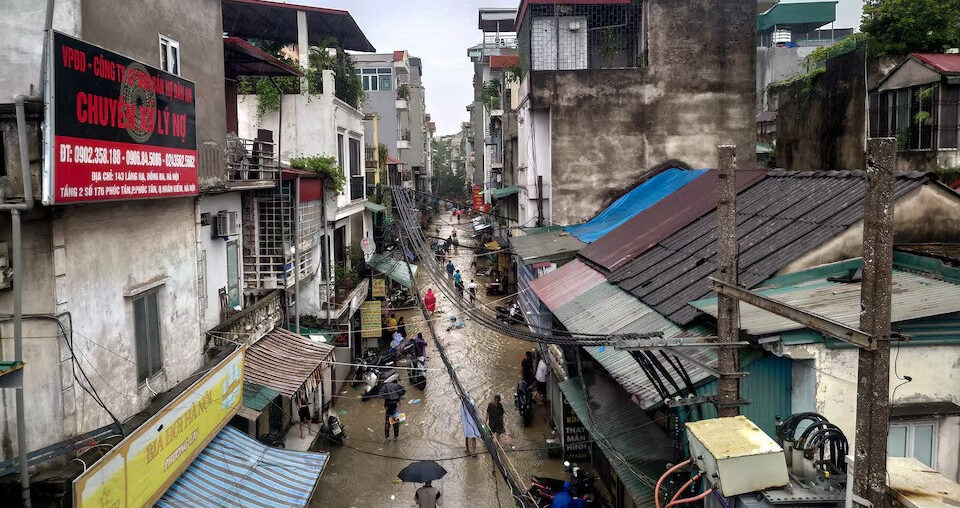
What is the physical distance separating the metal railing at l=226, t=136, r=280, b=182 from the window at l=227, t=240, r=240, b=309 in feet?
5.04

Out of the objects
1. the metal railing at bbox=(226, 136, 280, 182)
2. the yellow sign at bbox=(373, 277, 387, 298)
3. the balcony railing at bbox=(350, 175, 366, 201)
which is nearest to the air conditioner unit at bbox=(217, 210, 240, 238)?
the metal railing at bbox=(226, 136, 280, 182)

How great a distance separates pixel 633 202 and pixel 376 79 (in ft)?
112

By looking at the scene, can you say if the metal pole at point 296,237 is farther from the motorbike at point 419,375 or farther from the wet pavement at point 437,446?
the motorbike at point 419,375

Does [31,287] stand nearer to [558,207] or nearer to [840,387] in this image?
[840,387]

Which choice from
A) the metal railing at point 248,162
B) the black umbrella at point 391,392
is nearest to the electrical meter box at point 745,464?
the metal railing at point 248,162

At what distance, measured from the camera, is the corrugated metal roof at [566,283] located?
14734 millimetres

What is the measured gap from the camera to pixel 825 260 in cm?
1002

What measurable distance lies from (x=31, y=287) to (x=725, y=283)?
24.7ft

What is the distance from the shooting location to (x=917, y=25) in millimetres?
18828

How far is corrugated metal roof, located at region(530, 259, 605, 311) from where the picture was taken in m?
14.7

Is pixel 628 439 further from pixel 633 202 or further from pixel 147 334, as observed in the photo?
pixel 633 202

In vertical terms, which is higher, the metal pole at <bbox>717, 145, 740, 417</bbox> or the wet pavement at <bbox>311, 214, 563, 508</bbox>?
the metal pole at <bbox>717, 145, 740, 417</bbox>

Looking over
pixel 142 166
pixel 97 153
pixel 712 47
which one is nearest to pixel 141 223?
pixel 142 166

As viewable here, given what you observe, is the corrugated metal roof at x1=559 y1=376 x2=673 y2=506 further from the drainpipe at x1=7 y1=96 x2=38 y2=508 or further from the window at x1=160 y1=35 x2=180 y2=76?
the window at x1=160 y1=35 x2=180 y2=76
